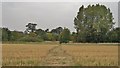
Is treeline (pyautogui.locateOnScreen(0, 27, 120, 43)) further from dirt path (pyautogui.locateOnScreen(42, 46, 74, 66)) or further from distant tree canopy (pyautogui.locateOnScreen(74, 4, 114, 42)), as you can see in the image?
dirt path (pyautogui.locateOnScreen(42, 46, 74, 66))

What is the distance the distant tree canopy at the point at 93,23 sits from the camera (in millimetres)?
58719

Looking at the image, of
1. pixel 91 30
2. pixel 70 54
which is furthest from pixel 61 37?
pixel 70 54

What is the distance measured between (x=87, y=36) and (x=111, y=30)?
198 inches

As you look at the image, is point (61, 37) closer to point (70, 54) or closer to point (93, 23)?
point (93, 23)

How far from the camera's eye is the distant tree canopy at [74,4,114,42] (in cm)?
5872

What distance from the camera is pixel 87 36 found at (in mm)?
59031

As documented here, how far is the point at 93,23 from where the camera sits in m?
61.1

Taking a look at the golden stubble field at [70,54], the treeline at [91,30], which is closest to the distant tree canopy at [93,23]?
the treeline at [91,30]

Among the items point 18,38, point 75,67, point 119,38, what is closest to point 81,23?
point 119,38

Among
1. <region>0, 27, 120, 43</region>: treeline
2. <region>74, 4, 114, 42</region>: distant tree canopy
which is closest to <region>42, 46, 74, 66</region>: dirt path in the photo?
<region>0, 27, 120, 43</region>: treeline

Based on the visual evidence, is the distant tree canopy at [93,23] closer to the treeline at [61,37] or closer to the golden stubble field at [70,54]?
the treeline at [61,37]

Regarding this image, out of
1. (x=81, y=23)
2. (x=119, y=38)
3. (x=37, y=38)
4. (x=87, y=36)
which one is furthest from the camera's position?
(x=37, y=38)

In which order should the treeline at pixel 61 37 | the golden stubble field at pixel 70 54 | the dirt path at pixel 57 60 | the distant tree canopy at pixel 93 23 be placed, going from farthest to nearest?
1. the distant tree canopy at pixel 93 23
2. the treeline at pixel 61 37
3. the golden stubble field at pixel 70 54
4. the dirt path at pixel 57 60

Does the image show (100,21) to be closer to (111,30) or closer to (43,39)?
(111,30)
